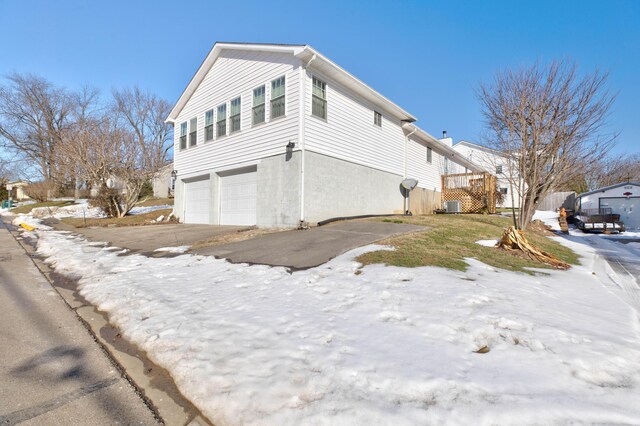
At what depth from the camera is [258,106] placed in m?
10.2

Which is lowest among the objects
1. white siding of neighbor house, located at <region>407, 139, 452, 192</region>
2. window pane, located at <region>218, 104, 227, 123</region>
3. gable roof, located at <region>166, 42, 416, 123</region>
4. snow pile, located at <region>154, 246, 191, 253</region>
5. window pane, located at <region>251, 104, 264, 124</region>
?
snow pile, located at <region>154, 246, 191, 253</region>

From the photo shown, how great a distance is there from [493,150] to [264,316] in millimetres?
12209

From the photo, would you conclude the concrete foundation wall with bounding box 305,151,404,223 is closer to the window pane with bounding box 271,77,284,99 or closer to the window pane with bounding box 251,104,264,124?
the window pane with bounding box 271,77,284,99

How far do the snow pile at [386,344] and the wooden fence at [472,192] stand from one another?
503 inches

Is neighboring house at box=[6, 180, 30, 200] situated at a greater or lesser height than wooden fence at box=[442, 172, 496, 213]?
greater

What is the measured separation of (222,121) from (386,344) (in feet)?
38.5

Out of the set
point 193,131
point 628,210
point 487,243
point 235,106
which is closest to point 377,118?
point 235,106

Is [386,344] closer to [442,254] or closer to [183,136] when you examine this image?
[442,254]

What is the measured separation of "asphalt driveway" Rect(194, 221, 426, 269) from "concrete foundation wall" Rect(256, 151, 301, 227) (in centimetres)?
118

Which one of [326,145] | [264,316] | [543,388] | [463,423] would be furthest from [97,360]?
[326,145]

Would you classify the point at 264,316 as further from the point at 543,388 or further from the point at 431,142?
the point at 431,142

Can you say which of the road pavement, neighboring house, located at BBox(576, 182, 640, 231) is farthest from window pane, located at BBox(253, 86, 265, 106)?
neighboring house, located at BBox(576, 182, 640, 231)

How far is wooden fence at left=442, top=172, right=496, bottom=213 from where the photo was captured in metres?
15.6

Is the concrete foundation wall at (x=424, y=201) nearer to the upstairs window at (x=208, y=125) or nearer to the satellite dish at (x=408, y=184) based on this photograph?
the satellite dish at (x=408, y=184)
